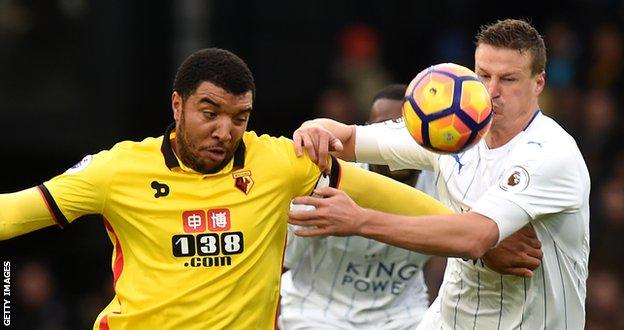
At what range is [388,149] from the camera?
7555 millimetres

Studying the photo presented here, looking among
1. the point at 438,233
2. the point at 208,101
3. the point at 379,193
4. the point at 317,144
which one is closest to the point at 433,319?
the point at 379,193

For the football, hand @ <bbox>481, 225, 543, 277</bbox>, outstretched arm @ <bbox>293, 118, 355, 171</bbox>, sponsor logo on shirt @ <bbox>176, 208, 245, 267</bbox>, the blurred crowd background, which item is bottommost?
the blurred crowd background

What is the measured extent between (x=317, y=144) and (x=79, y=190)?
1148 mm

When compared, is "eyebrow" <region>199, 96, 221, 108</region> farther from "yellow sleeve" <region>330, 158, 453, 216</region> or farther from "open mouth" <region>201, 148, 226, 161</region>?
"yellow sleeve" <region>330, 158, 453, 216</region>

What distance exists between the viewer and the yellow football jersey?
21.3 feet

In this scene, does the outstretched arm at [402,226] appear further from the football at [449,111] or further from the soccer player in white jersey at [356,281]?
the soccer player in white jersey at [356,281]

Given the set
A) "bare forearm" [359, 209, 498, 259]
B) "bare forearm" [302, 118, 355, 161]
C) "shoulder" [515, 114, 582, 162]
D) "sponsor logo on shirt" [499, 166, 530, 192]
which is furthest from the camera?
"bare forearm" [302, 118, 355, 161]

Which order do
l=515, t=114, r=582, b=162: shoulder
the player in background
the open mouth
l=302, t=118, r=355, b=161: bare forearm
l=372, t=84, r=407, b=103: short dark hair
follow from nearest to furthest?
the open mouth, l=515, t=114, r=582, b=162: shoulder, l=302, t=118, r=355, b=161: bare forearm, the player in background, l=372, t=84, r=407, b=103: short dark hair

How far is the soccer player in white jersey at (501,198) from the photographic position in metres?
6.55

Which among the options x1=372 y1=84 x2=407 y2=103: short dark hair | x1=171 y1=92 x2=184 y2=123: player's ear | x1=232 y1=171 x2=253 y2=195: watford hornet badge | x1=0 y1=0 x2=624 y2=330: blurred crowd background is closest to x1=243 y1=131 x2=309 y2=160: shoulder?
x1=232 y1=171 x2=253 y2=195: watford hornet badge

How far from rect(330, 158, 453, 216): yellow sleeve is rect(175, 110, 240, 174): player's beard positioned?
1.86 feet

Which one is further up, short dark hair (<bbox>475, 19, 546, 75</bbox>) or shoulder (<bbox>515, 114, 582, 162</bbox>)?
short dark hair (<bbox>475, 19, 546, 75</bbox>)

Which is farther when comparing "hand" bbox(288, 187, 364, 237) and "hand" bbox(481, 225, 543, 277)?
"hand" bbox(481, 225, 543, 277)

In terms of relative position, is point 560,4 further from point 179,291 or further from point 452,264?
point 179,291
